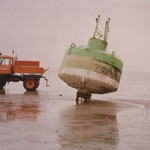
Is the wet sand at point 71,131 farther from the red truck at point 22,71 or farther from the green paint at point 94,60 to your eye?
the red truck at point 22,71

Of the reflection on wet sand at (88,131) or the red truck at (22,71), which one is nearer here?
the reflection on wet sand at (88,131)

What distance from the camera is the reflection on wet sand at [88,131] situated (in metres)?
6.91

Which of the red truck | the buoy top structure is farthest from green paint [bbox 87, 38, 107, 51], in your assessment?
the red truck

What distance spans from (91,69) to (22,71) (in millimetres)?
7960

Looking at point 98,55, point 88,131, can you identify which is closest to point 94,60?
point 98,55

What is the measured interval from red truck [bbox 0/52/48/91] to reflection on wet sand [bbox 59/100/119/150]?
1113 cm

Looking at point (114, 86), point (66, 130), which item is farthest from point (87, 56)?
point (66, 130)

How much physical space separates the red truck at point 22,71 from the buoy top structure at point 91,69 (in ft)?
20.4

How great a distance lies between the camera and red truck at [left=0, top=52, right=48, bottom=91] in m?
22.4

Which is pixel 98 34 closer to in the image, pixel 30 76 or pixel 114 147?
pixel 30 76

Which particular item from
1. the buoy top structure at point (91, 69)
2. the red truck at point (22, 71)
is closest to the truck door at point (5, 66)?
the red truck at point (22, 71)

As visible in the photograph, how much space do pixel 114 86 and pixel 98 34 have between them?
9.64 feet

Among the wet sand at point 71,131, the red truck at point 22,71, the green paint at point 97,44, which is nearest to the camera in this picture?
the wet sand at point 71,131

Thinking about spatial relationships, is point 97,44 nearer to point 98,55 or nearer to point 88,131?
point 98,55
